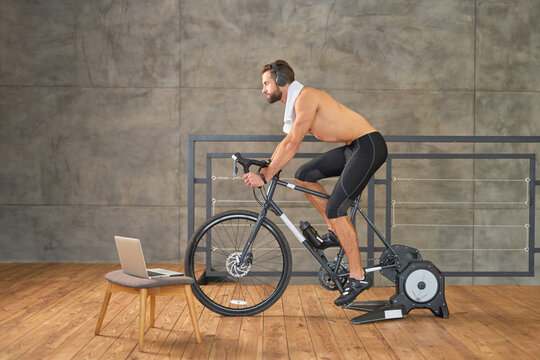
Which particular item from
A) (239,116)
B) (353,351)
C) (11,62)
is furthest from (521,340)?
(11,62)

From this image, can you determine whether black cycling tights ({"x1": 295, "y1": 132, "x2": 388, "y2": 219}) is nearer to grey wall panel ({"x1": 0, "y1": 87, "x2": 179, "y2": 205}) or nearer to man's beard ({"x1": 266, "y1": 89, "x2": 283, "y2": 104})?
man's beard ({"x1": 266, "y1": 89, "x2": 283, "y2": 104})

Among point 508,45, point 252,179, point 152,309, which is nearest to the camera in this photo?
point 152,309

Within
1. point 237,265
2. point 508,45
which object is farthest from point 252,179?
point 508,45

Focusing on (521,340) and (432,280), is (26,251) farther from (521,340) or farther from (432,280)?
(521,340)

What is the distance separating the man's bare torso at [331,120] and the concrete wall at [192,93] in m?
2.59

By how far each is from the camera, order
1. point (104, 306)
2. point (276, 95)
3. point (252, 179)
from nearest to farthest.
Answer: point (104, 306), point (252, 179), point (276, 95)

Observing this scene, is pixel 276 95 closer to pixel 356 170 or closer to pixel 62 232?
pixel 356 170

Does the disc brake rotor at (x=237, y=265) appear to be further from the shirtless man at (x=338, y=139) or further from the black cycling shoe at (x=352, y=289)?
the black cycling shoe at (x=352, y=289)

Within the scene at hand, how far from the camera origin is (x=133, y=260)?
2.66 meters

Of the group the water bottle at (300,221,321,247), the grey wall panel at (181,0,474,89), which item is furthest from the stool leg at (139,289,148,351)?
the grey wall panel at (181,0,474,89)

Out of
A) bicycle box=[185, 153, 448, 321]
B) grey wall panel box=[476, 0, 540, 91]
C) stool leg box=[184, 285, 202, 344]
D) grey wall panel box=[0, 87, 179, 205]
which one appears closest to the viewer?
stool leg box=[184, 285, 202, 344]

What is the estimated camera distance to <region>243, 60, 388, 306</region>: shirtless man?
10.2ft

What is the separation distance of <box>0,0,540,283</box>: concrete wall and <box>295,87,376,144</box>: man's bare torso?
8.50 feet

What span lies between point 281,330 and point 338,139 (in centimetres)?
113
